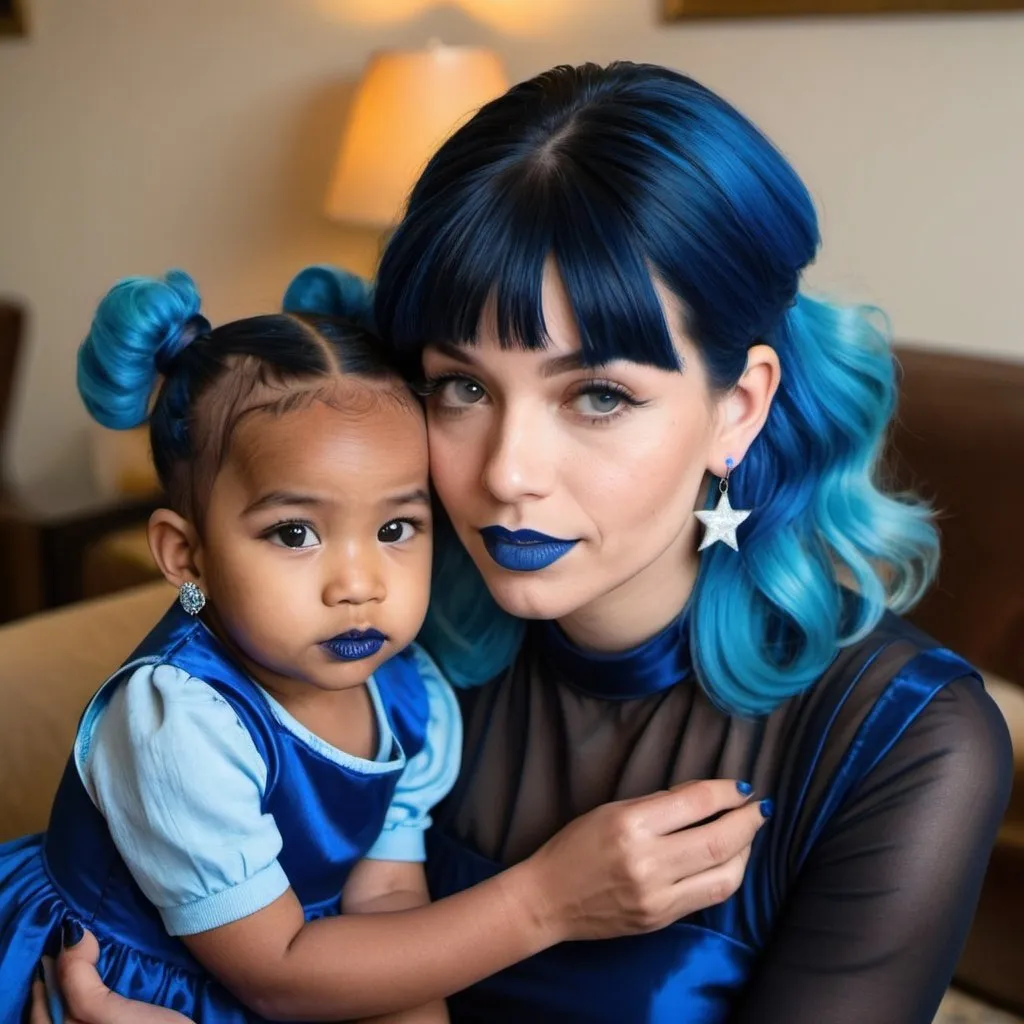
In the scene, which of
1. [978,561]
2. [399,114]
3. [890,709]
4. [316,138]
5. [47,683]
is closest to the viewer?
[890,709]

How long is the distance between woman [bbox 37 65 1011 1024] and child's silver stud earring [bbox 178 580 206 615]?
0.82 ft

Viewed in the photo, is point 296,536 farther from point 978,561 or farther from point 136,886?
point 978,561

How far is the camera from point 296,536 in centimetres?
112

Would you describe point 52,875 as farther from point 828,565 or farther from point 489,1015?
point 828,565

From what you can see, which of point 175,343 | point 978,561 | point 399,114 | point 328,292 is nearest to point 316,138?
point 399,114

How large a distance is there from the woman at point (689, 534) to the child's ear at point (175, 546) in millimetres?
242

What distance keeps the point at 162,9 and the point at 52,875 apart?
10.9 ft

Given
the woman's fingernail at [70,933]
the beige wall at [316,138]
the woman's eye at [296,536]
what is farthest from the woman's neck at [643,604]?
the beige wall at [316,138]

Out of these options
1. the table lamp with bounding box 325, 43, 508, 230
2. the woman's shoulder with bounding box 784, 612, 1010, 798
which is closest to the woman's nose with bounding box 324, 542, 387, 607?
the woman's shoulder with bounding box 784, 612, 1010, 798

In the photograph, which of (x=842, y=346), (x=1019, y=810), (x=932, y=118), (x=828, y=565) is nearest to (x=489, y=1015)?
(x=828, y=565)

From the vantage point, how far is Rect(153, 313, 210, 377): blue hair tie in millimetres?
1197

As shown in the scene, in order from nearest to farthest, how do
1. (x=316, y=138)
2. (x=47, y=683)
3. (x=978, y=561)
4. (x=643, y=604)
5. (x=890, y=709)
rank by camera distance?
1. (x=890, y=709)
2. (x=643, y=604)
3. (x=47, y=683)
4. (x=978, y=561)
5. (x=316, y=138)

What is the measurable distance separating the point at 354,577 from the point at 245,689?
163mm

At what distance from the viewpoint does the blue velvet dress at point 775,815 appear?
1093 mm
